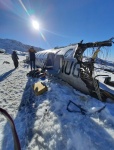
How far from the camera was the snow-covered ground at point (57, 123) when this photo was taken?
3.50 meters

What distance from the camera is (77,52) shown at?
8.34 metres

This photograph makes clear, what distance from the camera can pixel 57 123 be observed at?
440 cm

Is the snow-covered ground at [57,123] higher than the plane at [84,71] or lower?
lower

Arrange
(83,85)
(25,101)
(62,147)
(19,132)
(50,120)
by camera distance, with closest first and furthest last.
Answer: (62,147) → (19,132) → (50,120) → (25,101) → (83,85)

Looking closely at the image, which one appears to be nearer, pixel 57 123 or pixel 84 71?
pixel 57 123

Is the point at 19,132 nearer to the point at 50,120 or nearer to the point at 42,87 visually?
the point at 50,120

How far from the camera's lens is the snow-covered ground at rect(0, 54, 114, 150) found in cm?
350

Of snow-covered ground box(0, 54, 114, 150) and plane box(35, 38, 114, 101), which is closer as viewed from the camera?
snow-covered ground box(0, 54, 114, 150)

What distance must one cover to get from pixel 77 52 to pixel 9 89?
4.93m

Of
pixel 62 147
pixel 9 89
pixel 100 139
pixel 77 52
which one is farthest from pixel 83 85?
pixel 9 89

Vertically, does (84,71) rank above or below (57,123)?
above

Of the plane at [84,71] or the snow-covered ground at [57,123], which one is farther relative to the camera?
the plane at [84,71]

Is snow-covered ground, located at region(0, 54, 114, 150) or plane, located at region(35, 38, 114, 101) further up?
plane, located at region(35, 38, 114, 101)

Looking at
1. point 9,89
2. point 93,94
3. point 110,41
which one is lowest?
point 9,89
